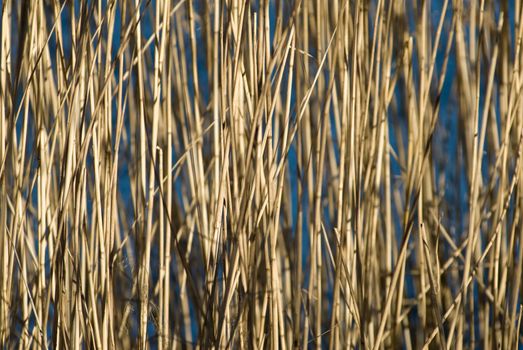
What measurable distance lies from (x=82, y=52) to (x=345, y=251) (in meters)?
0.37

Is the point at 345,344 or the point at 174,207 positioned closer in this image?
the point at 345,344

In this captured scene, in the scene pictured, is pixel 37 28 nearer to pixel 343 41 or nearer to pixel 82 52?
pixel 82 52

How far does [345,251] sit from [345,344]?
107mm

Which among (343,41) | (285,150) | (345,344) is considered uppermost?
(343,41)

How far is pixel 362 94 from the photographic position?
874 mm

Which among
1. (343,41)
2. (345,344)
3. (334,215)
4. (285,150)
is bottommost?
(345,344)

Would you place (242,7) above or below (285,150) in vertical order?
above

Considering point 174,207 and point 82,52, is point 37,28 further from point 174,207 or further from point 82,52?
point 174,207

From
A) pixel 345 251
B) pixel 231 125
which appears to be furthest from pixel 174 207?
pixel 231 125

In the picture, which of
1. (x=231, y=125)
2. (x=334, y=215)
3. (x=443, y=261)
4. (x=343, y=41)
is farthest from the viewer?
(x=443, y=261)

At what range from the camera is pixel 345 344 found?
3.01 ft

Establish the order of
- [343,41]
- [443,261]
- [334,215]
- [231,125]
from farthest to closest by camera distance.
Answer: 1. [443,261]
2. [334,215]
3. [343,41]
4. [231,125]

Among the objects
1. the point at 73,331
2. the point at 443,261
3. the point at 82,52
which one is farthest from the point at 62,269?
the point at 443,261

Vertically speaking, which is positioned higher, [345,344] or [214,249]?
[214,249]
